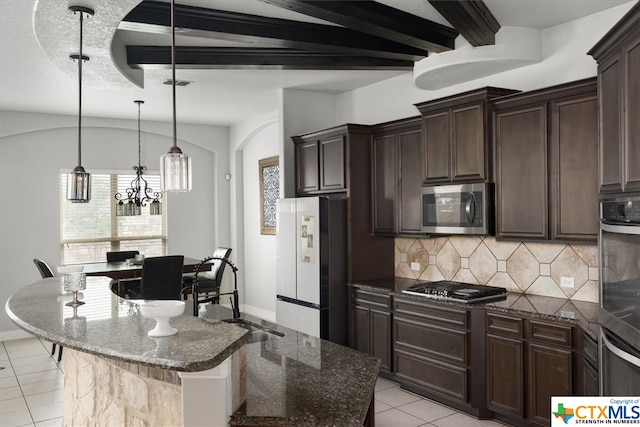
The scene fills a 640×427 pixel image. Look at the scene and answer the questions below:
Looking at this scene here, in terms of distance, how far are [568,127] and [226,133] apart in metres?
5.93

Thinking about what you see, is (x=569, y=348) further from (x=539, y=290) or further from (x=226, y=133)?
(x=226, y=133)

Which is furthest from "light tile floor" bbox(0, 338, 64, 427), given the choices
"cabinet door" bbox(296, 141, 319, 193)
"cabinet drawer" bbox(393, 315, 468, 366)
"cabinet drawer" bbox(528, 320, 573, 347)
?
"cabinet drawer" bbox(528, 320, 573, 347)

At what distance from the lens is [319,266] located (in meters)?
5.00

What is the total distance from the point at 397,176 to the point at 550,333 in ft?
7.06

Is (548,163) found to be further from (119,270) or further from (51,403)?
(119,270)

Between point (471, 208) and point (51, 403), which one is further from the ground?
point (471, 208)

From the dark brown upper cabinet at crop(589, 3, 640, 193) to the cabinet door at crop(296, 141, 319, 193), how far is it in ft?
9.93

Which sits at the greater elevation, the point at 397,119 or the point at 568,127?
the point at 397,119

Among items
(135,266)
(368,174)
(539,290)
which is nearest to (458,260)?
(539,290)

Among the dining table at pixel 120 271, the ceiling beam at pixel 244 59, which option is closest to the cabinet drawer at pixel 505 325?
the ceiling beam at pixel 244 59

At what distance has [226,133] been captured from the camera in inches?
333

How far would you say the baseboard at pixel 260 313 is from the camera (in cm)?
755

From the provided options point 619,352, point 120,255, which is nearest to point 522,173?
point 619,352

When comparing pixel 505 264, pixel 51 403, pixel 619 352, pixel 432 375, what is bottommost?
pixel 51 403
